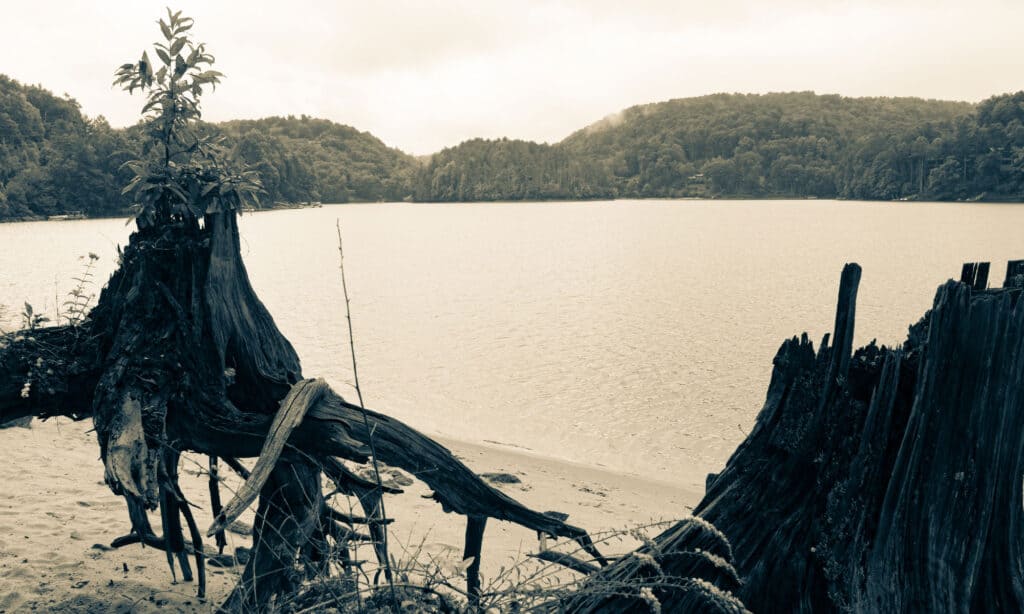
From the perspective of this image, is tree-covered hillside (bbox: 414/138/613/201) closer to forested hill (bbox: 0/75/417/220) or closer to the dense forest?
the dense forest

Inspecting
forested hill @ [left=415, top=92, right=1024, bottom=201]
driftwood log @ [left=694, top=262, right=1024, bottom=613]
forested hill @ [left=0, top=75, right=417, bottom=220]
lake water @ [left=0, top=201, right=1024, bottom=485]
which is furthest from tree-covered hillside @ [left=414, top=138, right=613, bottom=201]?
driftwood log @ [left=694, top=262, right=1024, bottom=613]

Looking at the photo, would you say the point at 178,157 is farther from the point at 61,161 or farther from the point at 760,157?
the point at 760,157

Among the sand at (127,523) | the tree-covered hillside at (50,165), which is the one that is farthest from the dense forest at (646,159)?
the sand at (127,523)

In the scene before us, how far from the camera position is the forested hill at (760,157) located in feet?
342

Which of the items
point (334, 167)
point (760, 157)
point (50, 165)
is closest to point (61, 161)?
point (50, 165)

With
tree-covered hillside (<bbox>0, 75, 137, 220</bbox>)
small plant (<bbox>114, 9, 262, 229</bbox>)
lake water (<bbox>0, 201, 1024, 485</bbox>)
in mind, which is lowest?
lake water (<bbox>0, 201, 1024, 485</bbox>)

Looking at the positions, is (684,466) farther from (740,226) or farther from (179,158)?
(740,226)

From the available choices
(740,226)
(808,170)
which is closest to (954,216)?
(740,226)

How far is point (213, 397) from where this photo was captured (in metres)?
3.43

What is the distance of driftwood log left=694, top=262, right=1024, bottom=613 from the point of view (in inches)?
77.2

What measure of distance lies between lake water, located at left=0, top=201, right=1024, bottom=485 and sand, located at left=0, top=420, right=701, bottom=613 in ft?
4.70

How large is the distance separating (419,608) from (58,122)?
100804 millimetres

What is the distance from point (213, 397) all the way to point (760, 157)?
14534 cm

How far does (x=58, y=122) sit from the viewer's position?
275ft
